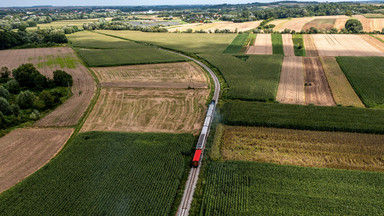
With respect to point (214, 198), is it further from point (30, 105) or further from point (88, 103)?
point (30, 105)

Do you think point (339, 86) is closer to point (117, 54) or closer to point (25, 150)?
point (25, 150)

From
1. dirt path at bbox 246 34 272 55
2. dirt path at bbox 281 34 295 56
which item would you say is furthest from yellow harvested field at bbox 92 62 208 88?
dirt path at bbox 281 34 295 56

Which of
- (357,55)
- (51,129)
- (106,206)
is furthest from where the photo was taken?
(357,55)

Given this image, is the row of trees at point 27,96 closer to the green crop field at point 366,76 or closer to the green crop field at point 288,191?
the green crop field at point 288,191

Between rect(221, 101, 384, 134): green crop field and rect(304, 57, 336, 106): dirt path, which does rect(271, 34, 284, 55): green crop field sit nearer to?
rect(304, 57, 336, 106): dirt path

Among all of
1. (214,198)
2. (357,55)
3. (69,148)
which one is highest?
(357,55)

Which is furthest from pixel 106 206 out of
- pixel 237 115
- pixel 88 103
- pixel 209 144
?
pixel 88 103

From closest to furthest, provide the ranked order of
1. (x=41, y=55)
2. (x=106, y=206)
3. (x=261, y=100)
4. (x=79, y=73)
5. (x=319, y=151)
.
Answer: (x=106, y=206)
(x=319, y=151)
(x=261, y=100)
(x=79, y=73)
(x=41, y=55)
